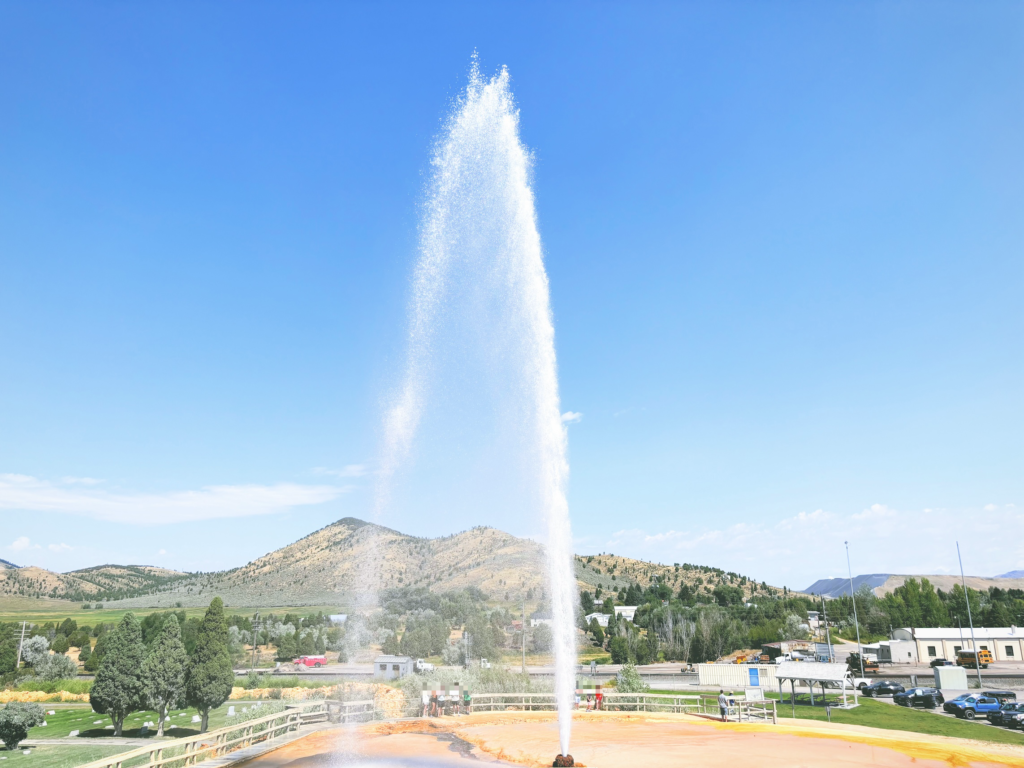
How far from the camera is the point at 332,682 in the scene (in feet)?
207

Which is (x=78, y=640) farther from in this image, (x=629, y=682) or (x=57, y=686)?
(x=629, y=682)

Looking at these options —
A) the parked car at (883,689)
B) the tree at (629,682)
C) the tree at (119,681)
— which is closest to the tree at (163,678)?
the tree at (119,681)

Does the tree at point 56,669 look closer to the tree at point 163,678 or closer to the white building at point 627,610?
the tree at point 163,678

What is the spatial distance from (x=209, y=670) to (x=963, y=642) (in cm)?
8310

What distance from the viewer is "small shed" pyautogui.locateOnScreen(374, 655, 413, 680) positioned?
190 ft

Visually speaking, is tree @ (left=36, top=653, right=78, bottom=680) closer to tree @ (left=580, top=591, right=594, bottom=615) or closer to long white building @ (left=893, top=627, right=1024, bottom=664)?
tree @ (left=580, top=591, right=594, bottom=615)

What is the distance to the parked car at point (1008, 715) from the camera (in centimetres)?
3088

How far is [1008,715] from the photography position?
103 feet

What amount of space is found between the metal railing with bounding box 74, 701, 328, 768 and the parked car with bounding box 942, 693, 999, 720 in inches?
1334

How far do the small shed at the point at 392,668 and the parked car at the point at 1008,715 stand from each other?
44.0 m

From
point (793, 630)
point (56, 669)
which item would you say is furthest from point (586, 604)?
point (56, 669)

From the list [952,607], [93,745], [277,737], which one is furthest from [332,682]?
[952,607]

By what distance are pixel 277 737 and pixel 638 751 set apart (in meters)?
13.9

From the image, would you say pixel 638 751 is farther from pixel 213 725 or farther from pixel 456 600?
pixel 456 600
